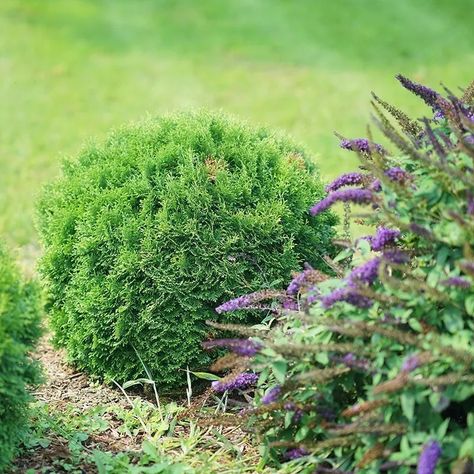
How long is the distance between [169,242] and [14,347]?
1168 mm

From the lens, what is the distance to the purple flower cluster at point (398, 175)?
3225 mm

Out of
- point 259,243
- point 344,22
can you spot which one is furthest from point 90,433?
point 344,22

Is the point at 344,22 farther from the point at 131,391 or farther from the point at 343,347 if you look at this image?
the point at 343,347

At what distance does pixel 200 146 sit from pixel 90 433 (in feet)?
5.20

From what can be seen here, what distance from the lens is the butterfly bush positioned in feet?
9.04

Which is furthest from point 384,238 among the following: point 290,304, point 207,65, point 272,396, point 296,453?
point 207,65

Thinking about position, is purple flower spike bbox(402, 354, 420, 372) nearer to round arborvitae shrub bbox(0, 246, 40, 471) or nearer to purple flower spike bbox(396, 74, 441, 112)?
purple flower spike bbox(396, 74, 441, 112)

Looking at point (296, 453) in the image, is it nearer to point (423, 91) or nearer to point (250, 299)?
point (250, 299)

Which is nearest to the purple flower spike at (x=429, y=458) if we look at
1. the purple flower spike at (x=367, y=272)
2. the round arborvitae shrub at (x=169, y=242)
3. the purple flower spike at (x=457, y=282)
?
the purple flower spike at (x=457, y=282)

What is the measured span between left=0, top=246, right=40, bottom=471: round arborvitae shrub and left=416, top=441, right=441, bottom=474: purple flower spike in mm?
1514

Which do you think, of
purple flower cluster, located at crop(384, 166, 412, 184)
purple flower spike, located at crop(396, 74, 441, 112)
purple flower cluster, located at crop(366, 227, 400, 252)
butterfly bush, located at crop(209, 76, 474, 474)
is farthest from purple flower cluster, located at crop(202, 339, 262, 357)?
purple flower spike, located at crop(396, 74, 441, 112)

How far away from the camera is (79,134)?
927 cm

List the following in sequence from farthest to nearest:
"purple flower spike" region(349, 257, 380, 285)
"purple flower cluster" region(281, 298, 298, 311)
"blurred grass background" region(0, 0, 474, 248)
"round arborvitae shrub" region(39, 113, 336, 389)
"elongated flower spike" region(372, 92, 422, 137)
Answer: "blurred grass background" region(0, 0, 474, 248) < "round arborvitae shrub" region(39, 113, 336, 389) < "elongated flower spike" region(372, 92, 422, 137) < "purple flower cluster" region(281, 298, 298, 311) < "purple flower spike" region(349, 257, 380, 285)

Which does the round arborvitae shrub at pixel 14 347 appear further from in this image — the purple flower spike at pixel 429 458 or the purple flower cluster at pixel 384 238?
the purple flower spike at pixel 429 458
